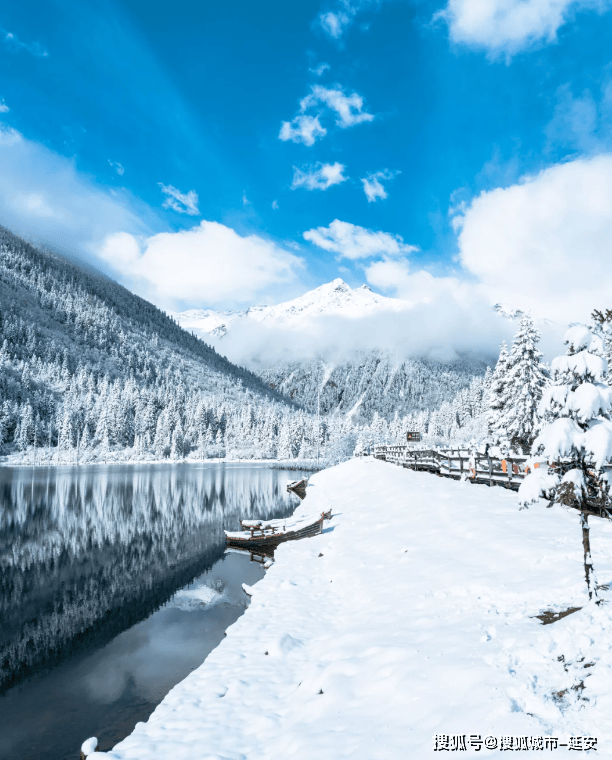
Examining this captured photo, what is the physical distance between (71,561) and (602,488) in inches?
984

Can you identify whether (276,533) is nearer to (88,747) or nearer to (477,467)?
(477,467)

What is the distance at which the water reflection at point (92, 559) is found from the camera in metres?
14.7

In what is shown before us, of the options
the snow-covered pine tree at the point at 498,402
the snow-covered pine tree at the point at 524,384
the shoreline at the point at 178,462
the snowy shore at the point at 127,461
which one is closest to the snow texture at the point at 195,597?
the snow-covered pine tree at the point at 524,384

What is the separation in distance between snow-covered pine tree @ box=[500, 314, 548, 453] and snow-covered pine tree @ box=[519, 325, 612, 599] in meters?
33.1

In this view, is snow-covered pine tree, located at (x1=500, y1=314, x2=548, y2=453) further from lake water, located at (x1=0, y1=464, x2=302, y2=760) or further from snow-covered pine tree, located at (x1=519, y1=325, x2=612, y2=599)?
snow-covered pine tree, located at (x1=519, y1=325, x2=612, y2=599)

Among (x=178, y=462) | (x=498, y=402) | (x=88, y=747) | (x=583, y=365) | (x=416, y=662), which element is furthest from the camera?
(x=178, y=462)

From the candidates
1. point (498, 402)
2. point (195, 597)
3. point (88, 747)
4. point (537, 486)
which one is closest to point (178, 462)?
point (498, 402)

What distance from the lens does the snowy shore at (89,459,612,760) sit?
5.89 metres

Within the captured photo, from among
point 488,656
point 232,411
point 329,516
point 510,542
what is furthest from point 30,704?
point 232,411

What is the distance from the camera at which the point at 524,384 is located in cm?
4038

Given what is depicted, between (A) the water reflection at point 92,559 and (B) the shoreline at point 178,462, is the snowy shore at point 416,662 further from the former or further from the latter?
(B) the shoreline at point 178,462

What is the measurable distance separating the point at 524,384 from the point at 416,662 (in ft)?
124

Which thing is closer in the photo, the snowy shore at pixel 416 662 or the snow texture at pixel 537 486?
the snowy shore at pixel 416 662

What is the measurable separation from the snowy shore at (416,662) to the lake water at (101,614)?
2.01 metres
